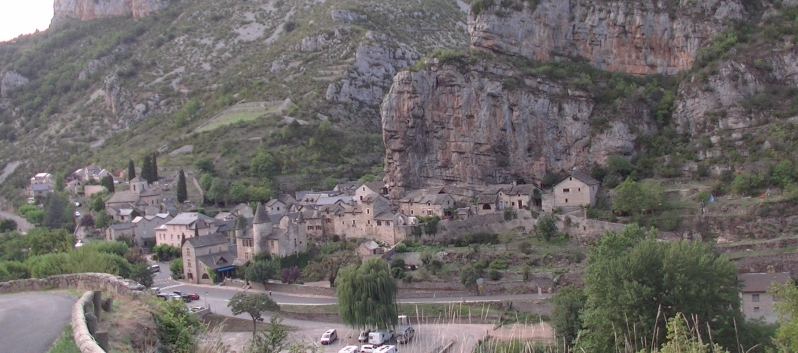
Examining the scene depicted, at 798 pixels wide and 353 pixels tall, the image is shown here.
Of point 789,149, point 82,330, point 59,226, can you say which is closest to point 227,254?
point 59,226

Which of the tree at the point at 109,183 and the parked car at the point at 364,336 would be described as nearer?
the parked car at the point at 364,336

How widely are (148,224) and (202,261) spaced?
12.2 meters

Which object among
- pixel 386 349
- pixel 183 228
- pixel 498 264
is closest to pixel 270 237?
pixel 183 228

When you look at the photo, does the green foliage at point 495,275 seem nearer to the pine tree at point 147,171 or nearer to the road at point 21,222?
the pine tree at point 147,171

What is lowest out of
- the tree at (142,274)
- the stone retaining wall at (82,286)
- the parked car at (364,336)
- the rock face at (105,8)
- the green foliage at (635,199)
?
the parked car at (364,336)

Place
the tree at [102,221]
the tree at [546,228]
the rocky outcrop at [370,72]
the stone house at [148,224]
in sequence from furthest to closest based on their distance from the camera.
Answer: the rocky outcrop at [370,72] → the tree at [102,221] → the stone house at [148,224] → the tree at [546,228]

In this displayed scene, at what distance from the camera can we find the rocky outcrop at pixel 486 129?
54.5m

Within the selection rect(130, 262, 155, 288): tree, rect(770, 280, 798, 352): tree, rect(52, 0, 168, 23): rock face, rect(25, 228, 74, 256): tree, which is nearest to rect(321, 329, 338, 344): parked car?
rect(130, 262, 155, 288): tree

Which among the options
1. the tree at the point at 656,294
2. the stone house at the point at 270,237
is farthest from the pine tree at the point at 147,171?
the tree at the point at 656,294

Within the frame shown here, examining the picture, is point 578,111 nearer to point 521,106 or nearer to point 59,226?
point 521,106

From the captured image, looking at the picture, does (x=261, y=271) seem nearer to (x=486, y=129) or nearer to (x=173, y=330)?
(x=486, y=129)

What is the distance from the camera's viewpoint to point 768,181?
44750 millimetres

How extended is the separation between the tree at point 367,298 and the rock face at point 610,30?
93.5ft

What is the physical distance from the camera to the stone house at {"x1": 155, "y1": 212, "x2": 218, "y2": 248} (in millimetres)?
54219
